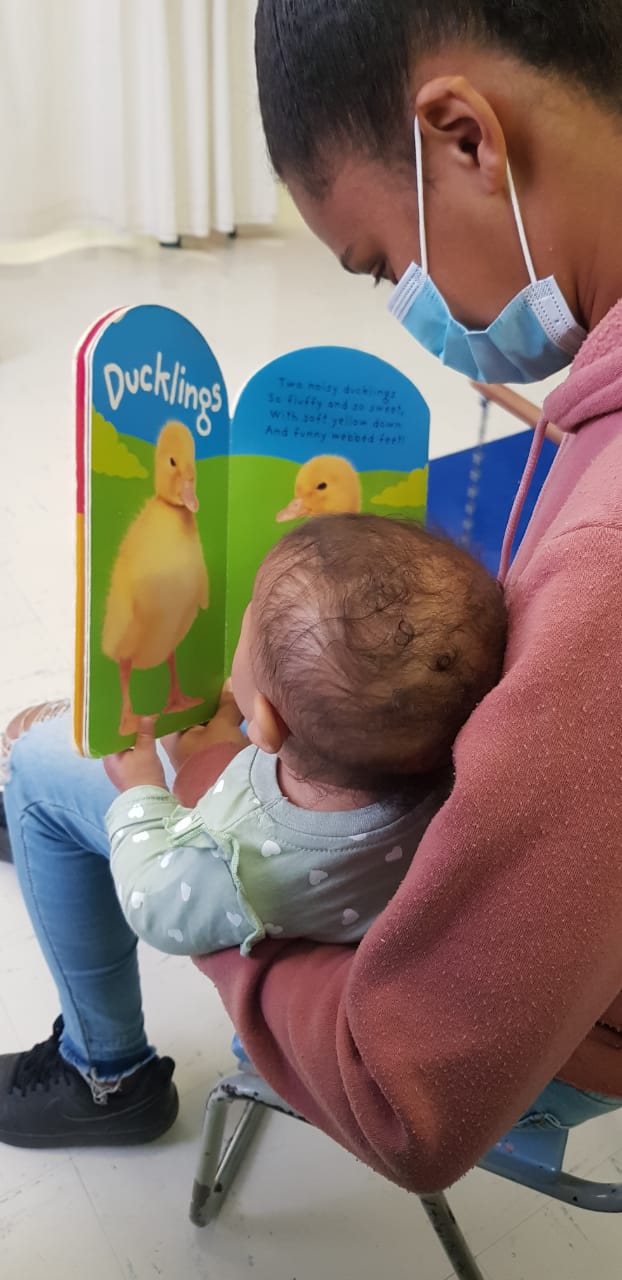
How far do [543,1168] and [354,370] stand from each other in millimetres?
650

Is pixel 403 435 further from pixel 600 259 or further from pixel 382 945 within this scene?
pixel 382 945

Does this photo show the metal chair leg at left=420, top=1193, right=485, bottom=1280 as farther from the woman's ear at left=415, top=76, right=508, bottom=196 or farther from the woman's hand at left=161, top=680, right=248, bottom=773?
the woman's ear at left=415, top=76, right=508, bottom=196

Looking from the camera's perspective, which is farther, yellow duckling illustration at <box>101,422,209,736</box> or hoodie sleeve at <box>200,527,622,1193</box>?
yellow duckling illustration at <box>101,422,209,736</box>

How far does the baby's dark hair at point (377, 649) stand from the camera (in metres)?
0.58

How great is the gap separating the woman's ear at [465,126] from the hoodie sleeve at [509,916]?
0.80 feet

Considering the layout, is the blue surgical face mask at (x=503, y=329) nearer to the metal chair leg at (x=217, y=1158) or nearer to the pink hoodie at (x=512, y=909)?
the pink hoodie at (x=512, y=909)

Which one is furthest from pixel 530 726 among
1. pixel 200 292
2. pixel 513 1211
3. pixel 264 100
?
pixel 200 292

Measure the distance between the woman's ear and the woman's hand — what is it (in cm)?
45

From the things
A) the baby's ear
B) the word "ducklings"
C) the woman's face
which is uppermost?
the woman's face

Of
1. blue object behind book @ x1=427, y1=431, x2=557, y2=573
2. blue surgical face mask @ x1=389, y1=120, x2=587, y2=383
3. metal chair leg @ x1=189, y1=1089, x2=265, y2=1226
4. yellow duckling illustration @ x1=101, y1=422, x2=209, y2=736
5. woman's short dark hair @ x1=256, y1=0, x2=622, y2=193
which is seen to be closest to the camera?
woman's short dark hair @ x1=256, y1=0, x2=622, y2=193

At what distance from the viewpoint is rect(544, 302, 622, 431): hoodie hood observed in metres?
0.59

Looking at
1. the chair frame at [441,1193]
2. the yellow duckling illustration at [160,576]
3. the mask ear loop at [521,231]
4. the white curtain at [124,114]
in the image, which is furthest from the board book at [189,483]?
the white curtain at [124,114]

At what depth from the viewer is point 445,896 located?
46cm

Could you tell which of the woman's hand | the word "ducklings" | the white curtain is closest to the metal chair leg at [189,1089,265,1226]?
the woman's hand
